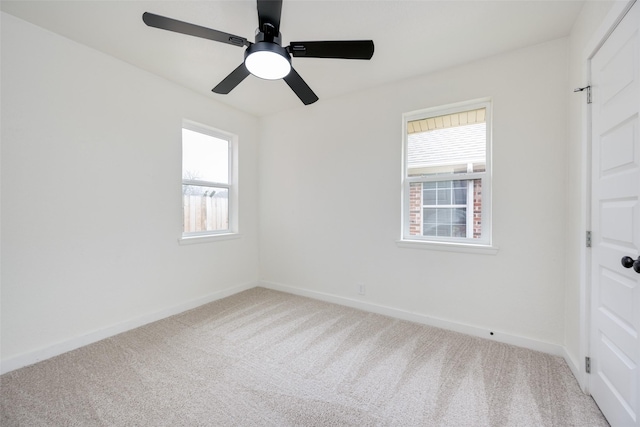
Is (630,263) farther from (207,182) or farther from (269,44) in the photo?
(207,182)

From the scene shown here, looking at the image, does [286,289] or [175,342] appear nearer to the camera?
[175,342]

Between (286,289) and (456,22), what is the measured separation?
3.42 m

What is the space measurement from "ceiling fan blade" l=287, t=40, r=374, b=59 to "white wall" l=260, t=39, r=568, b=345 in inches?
53.8

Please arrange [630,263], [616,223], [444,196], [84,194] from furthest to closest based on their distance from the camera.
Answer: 1. [444,196]
2. [84,194]
3. [616,223]
4. [630,263]

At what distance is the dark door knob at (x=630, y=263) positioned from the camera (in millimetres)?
1200

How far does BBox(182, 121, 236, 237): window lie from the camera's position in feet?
10.5

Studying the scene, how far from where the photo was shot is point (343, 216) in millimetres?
3268

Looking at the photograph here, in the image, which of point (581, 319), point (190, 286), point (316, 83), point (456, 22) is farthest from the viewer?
point (190, 286)

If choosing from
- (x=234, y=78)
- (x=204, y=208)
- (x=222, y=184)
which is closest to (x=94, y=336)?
(x=204, y=208)

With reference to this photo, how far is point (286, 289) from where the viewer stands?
12.3 ft

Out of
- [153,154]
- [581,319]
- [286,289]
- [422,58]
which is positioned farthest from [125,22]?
[581,319]

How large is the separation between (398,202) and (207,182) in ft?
7.78

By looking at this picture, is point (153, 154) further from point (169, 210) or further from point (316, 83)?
point (316, 83)

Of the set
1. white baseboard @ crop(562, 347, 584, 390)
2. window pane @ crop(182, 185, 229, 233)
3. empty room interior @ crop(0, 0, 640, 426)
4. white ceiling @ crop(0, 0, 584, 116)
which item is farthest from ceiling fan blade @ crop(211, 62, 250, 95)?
white baseboard @ crop(562, 347, 584, 390)
